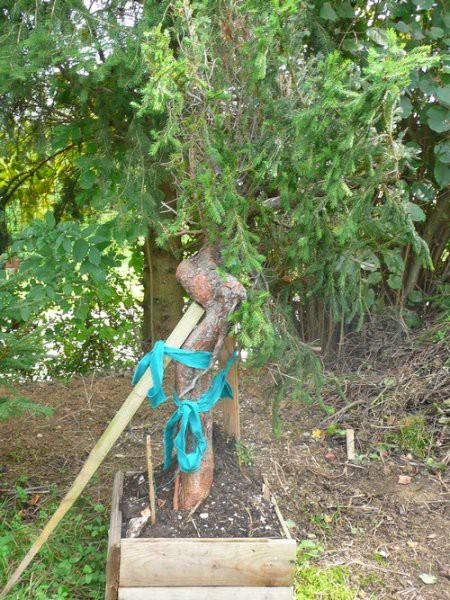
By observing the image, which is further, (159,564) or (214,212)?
(159,564)

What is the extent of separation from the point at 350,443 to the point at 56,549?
6.25 ft

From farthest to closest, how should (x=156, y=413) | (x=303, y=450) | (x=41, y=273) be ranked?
1. (x=156, y=413)
2. (x=303, y=450)
3. (x=41, y=273)

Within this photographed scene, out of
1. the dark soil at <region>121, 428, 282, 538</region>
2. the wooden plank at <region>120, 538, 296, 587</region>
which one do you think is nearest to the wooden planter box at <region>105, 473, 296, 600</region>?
the wooden plank at <region>120, 538, 296, 587</region>

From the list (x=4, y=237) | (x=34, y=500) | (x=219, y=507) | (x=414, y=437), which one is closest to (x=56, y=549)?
(x=34, y=500)

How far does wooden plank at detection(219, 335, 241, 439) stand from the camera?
285 centimetres

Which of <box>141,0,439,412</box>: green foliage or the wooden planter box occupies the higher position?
<box>141,0,439,412</box>: green foliage

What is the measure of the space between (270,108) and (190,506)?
1.56m

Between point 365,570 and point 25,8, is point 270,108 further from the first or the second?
point 365,570

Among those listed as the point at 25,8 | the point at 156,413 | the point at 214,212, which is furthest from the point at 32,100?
the point at 214,212

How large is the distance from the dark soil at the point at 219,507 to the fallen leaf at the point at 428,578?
890mm

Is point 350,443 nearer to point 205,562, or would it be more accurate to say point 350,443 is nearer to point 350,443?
point 350,443

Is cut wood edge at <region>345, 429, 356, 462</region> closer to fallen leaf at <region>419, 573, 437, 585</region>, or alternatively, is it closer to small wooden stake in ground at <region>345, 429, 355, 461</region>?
small wooden stake in ground at <region>345, 429, 355, 461</region>

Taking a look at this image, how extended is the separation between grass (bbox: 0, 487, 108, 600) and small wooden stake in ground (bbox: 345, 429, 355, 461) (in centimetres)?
155

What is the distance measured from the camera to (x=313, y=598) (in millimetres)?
2941
